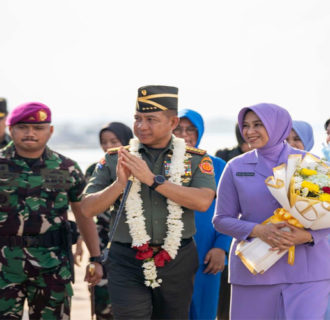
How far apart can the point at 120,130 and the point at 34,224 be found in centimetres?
230

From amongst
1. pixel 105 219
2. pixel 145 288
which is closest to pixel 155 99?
pixel 145 288

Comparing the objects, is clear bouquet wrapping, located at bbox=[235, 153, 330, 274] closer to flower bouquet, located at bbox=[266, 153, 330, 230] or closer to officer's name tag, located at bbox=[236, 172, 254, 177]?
flower bouquet, located at bbox=[266, 153, 330, 230]

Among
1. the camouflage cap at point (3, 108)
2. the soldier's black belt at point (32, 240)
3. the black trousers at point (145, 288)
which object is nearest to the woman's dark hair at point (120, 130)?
the camouflage cap at point (3, 108)

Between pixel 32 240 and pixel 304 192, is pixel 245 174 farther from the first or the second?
pixel 32 240

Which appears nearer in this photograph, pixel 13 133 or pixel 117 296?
pixel 117 296

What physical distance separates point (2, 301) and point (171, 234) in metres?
1.64

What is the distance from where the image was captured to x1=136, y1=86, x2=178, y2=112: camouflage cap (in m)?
5.24

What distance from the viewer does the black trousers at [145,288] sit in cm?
513

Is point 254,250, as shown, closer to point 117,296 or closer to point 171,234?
point 171,234

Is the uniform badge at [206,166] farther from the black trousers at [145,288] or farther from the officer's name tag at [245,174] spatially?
the black trousers at [145,288]

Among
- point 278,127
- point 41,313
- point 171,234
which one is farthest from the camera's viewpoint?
point 41,313

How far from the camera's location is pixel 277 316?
5309 millimetres

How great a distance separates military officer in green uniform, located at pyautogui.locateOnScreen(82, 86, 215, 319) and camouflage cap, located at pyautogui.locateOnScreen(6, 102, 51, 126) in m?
0.95

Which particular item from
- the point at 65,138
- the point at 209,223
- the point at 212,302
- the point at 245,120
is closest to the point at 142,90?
the point at 245,120
